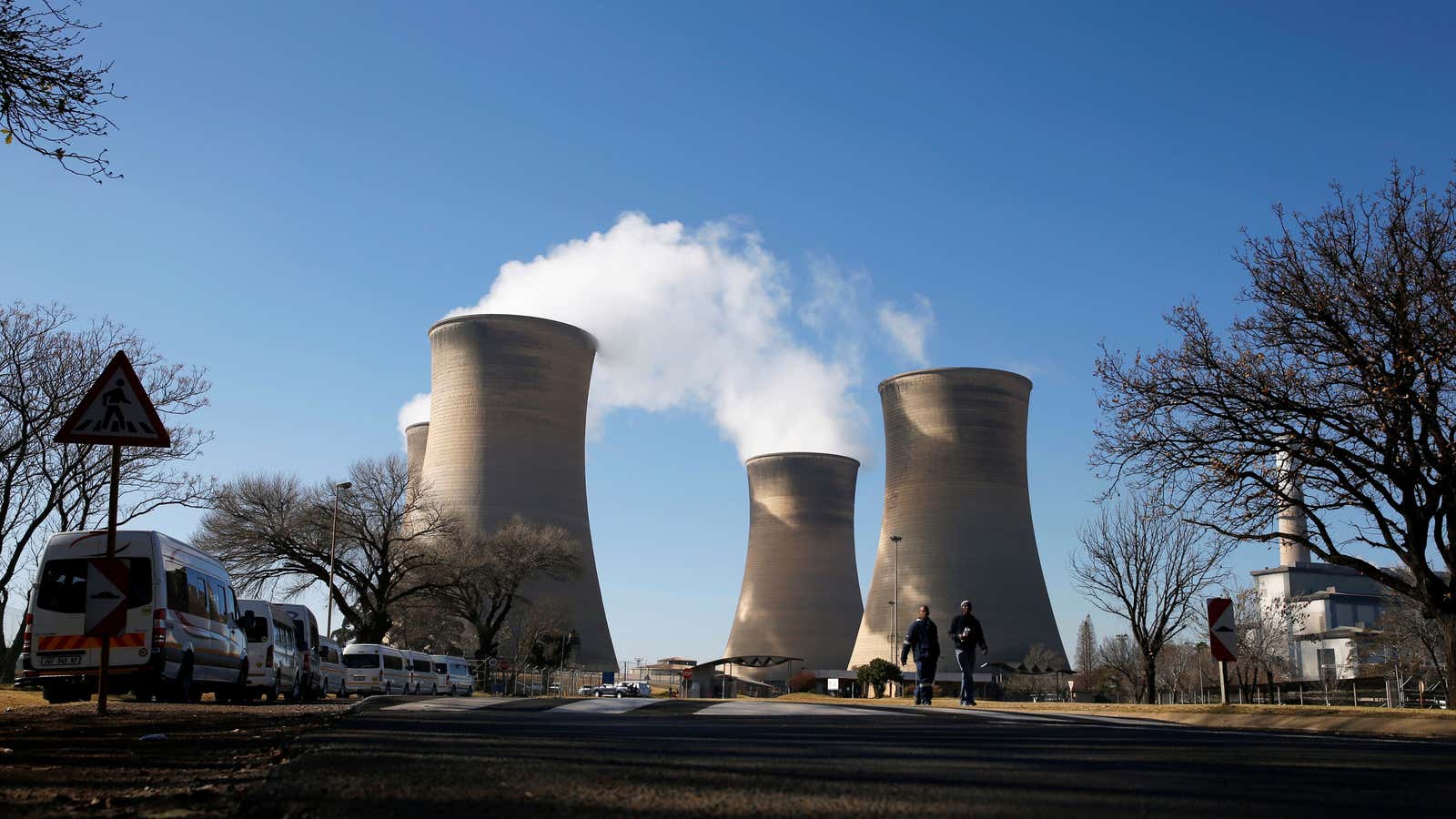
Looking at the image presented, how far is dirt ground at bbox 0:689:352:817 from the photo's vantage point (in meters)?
3.18

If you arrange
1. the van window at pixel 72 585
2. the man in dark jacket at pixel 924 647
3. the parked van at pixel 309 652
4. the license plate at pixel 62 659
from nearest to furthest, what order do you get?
the license plate at pixel 62 659 → the van window at pixel 72 585 → the man in dark jacket at pixel 924 647 → the parked van at pixel 309 652

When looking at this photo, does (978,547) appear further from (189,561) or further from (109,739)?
(109,739)

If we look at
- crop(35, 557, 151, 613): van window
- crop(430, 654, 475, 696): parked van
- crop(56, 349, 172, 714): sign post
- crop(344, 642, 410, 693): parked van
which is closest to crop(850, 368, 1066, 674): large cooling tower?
crop(430, 654, 475, 696): parked van

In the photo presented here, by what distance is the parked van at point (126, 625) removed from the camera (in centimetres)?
1198

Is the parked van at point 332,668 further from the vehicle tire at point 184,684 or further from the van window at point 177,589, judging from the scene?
the van window at point 177,589

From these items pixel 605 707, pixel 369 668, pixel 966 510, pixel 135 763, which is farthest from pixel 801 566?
pixel 135 763

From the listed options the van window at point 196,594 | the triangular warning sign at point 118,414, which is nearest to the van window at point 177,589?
the van window at point 196,594

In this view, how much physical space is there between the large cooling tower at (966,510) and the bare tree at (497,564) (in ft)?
41.1

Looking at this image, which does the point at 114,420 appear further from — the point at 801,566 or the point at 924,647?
the point at 801,566

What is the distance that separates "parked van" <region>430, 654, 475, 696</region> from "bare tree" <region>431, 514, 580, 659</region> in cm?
517

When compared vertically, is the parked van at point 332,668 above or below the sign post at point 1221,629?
below

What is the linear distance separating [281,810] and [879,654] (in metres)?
51.2

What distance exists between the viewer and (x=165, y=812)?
293 cm

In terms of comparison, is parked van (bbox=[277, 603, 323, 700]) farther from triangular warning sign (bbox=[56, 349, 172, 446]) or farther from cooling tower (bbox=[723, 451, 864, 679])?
cooling tower (bbox=[723, 451, 864, 679])
